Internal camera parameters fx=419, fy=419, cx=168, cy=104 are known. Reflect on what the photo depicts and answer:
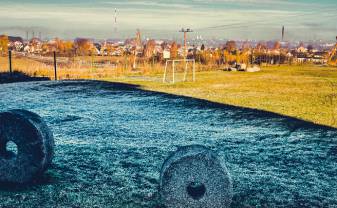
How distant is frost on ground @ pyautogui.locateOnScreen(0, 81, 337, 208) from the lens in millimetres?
6305

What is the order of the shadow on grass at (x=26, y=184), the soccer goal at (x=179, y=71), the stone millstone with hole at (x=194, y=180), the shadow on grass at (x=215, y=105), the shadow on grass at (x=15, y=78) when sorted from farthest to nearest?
the soccer goal at (x=179, y=71)
the shadow on grass at (x=15, y=78)
the shadow on grass at (x=215, y=105)
the shadow on grass at (x=26, y=184)
the stone millstone with hole at (x=194, y=180)

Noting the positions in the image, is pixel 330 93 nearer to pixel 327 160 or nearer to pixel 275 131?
pixel 275 131

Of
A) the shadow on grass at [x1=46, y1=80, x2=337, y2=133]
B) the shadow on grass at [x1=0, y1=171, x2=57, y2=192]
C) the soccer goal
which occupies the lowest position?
the shadow on grass at [x1=0, y1=171, x2=57, y2=192]

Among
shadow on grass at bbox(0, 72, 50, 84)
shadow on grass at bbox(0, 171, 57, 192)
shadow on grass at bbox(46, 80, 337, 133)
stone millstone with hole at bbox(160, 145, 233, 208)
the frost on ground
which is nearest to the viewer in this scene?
stone millstone with hole at bbox(160, 145, 233, 208)

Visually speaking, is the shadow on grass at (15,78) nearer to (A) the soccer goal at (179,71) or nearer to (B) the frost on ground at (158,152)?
(A) the soccer goal at (179,71)

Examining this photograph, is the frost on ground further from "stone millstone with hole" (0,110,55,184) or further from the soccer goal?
the soccer goal

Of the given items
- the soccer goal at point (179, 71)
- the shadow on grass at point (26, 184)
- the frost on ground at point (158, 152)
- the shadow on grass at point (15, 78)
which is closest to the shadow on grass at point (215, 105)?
the frost on ground at point (158, 152)

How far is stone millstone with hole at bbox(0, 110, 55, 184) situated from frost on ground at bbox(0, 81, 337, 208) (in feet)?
0.69

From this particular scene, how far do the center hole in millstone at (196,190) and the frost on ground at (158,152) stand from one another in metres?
0.60

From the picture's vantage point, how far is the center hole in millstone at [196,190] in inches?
222

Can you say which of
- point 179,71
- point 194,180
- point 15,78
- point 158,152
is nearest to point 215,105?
point 158,152

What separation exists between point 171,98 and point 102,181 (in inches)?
450

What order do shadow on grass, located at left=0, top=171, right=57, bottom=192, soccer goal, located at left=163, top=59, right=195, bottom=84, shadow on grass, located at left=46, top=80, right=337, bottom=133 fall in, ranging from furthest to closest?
soccer goal, located at left=163, top=59, right=195, bottom=84
shadow on grass, located at left=46, top=80, right=337, bottom=133
shadow on grass, located at left=0, top=171, right=57, bottom=192

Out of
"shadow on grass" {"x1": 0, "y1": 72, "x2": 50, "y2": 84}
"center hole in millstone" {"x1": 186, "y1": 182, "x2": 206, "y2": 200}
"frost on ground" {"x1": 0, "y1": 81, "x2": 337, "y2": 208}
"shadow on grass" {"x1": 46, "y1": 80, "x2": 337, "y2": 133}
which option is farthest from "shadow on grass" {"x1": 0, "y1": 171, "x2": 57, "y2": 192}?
"shadow on grass" {"x1": 0, "y1": 72, "x2": 50, "y2": 84}
